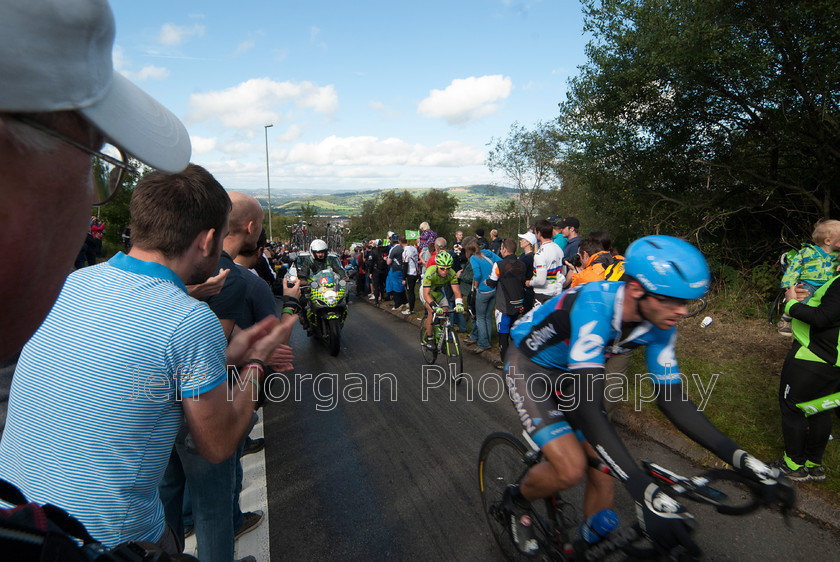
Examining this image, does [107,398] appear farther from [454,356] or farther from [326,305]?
[326,305]

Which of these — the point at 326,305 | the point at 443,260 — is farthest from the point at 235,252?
the point at 326,305

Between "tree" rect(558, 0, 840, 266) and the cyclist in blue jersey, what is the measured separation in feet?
24.7

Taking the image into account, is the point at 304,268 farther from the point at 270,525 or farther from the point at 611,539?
the point at 611,539

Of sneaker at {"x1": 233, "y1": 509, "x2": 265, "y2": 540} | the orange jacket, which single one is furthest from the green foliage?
sneaker at {"x1": 233, "y1": 509, "x2": 265, "y2": 540}

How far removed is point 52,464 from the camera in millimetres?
1210

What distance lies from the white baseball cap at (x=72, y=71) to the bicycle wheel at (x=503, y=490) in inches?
107

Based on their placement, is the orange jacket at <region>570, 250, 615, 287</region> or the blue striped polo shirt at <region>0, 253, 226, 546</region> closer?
the blue striped polo shirt at <region>0, 253, 226, 546</region>

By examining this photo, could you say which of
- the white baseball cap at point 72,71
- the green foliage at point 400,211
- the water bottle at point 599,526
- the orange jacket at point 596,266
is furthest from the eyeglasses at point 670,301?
the green foliage at point 400,211

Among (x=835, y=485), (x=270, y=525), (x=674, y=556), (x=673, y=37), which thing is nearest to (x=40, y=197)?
(x=674, y=556)

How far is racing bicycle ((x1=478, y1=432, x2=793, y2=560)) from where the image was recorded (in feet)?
6.13

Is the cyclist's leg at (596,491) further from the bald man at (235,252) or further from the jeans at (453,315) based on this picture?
the jeans at (453,315)

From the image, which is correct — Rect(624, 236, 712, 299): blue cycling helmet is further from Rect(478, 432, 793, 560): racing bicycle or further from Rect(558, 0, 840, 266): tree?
Rect(558, 0, 840, 266): tree

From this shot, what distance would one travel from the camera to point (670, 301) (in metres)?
2.25

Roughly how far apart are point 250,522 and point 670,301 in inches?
127
